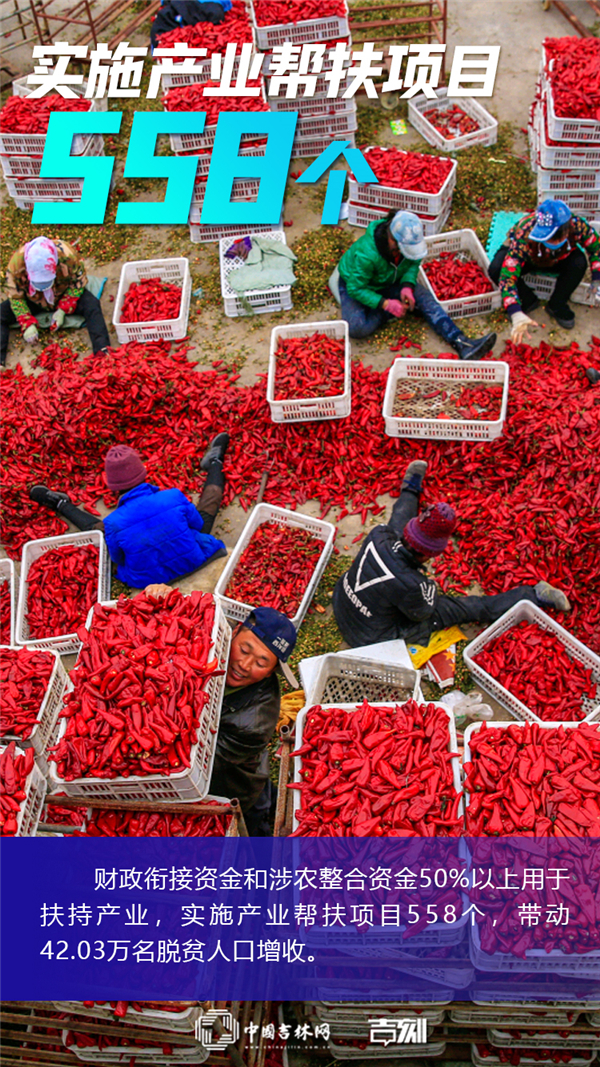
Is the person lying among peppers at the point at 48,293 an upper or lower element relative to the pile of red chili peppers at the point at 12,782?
upper

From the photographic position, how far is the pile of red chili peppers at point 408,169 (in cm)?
911

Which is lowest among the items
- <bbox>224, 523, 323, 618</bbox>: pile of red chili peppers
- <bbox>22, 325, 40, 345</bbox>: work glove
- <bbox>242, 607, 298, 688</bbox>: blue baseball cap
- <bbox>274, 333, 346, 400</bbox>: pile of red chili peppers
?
<bbox>224, 523, 323, 618</bbox>: pile of red chili peppers

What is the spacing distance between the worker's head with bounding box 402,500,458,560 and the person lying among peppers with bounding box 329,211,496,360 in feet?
10.3

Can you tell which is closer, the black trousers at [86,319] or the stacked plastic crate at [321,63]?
the black trousers at [86,319]

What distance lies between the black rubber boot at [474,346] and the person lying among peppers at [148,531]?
316cm

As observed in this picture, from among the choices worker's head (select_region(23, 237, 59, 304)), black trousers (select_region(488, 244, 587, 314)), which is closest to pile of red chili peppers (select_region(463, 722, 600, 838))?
black trousers (select_region(488, 244, 587, 314))

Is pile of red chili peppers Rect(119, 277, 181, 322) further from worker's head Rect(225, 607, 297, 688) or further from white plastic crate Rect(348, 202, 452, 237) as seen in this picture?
worker's head Rect(225, 607, 297, 688)

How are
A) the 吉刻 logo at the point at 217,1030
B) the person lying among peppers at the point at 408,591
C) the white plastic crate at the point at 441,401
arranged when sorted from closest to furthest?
the 吉刻 logo at the point at 217,1030 → the person lying among peppers at the point at 408,591 → the white plastic crate at the point at 441,401

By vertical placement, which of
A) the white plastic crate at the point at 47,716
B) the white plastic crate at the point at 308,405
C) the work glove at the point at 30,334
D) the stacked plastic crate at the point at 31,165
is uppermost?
the stacked plastic crate at the point at 31,165

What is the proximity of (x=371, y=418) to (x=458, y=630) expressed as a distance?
219cm

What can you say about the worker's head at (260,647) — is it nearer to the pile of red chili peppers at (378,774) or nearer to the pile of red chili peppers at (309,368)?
the pile of red chili peppers at (378,774)

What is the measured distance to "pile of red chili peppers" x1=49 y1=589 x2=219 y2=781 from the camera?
4.18m

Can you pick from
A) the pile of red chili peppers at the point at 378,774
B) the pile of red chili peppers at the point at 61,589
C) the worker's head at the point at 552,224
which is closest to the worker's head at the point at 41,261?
the pile of red chili peppers at the point at 61,589

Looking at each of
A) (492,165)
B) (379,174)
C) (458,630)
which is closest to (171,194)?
(379,174)
